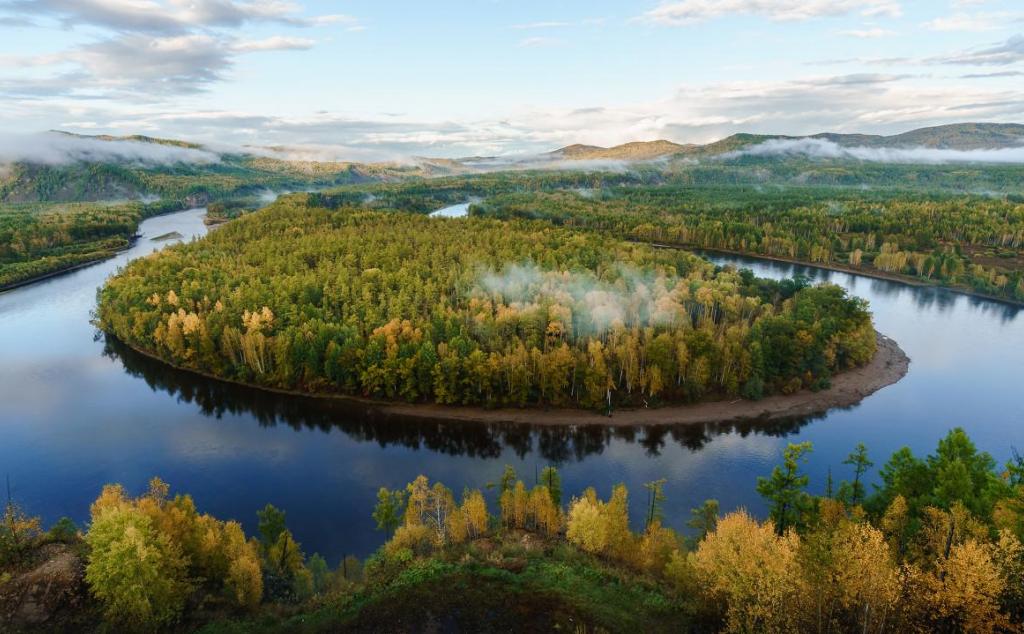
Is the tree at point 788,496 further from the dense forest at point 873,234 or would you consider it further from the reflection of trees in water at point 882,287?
the dense forest at point 873,234

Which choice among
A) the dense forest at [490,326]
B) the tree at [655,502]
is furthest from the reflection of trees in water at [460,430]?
the tree at [655,502]

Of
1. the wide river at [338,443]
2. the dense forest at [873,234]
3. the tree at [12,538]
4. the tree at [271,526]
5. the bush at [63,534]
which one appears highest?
the dense forest at [873,234]

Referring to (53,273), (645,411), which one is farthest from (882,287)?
(53,273)

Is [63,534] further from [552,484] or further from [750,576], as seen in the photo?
[750,576]

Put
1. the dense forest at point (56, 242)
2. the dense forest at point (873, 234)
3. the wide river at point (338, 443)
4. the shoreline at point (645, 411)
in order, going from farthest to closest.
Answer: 1. the dense forest at point (56, 242)
2. the dense forest at point (873, 234)
3. the shoreline at point (645, 411)
4. the wide river at point (338, 443)

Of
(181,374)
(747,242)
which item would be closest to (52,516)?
(181,374)

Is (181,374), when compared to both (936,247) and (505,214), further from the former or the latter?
(936,247)
